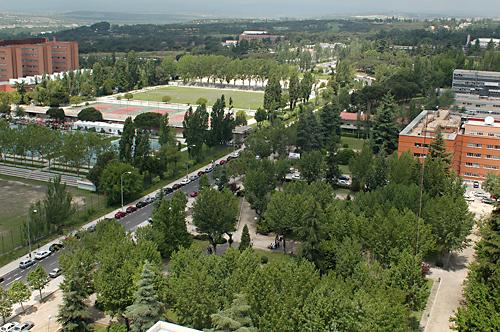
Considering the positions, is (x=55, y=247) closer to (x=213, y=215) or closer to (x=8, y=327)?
(x=8, y=327)

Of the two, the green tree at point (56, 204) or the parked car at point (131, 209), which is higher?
the green tree at point (56, 204)

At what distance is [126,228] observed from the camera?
3033cm

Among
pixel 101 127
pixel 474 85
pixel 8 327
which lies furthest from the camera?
pixel 474 85

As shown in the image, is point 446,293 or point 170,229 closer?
point 446,293

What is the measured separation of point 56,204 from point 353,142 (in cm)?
3116

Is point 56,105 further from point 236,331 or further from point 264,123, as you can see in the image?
point 236,331

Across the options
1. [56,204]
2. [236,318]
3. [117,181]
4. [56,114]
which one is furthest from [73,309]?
[56,114]

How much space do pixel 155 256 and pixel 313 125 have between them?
85.4ft

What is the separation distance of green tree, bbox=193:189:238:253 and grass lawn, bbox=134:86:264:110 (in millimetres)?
41302

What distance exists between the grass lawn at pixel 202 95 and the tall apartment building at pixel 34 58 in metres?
16.7

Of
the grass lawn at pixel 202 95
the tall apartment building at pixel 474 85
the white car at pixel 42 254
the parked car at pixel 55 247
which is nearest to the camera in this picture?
the white car at pixel 42 254

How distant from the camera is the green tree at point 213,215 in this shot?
26.9 m

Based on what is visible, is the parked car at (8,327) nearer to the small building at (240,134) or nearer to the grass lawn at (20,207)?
the grass lawn at (20,207)

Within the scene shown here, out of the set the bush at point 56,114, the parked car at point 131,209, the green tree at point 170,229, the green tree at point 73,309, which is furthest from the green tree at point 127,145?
the bush at point 56,114
